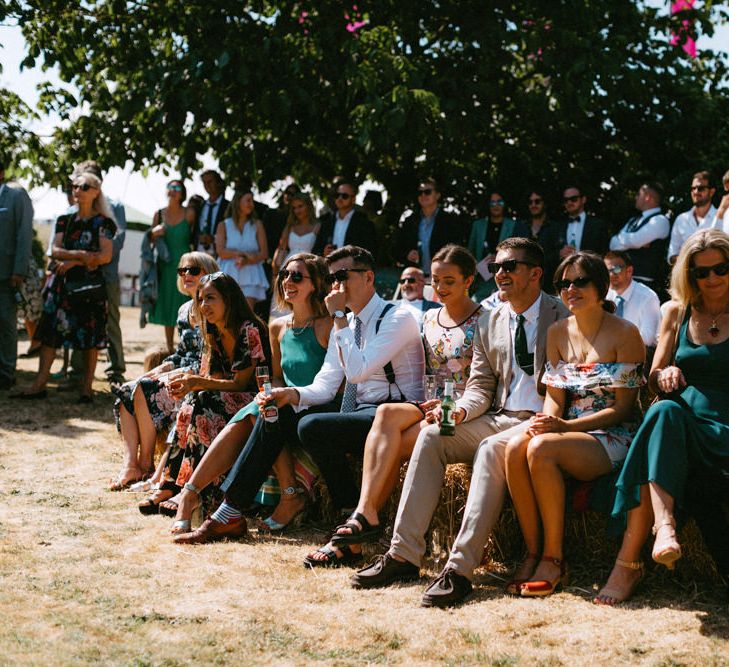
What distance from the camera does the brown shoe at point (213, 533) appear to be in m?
5.21

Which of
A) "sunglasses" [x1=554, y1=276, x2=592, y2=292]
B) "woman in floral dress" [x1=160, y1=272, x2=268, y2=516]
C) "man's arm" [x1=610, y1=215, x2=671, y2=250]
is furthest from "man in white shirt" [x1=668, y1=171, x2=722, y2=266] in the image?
"woman in floral dress" [x1=160, y1=272, x2=268, y2=516]

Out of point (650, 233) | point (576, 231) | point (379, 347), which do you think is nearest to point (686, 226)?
point (650, 233)

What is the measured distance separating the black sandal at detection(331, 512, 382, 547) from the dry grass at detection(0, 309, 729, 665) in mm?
182

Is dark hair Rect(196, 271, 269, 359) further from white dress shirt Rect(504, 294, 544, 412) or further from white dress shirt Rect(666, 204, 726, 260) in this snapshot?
white dress shirt Rect(666, 204, 726, 260)

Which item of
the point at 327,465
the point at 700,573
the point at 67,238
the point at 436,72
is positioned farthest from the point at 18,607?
the point at 436,72

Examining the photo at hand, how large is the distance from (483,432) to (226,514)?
1.57 meters

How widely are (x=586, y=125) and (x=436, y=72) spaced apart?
7.99 ft

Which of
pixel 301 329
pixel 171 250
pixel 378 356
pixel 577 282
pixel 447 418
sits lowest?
pixel 447 418

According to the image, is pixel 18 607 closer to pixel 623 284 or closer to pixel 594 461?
pixel 594 461

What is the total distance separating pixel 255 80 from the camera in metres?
9.45

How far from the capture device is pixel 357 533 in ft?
15.6

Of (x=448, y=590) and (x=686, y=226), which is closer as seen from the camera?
(x=448, y=590)

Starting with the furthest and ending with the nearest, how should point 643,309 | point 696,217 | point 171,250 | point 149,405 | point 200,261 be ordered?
1. point 171,250
2. point 696,217
3. point 643,309
4. point 200,261
5. point 149,405

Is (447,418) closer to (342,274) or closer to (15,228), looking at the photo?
(342,274)
